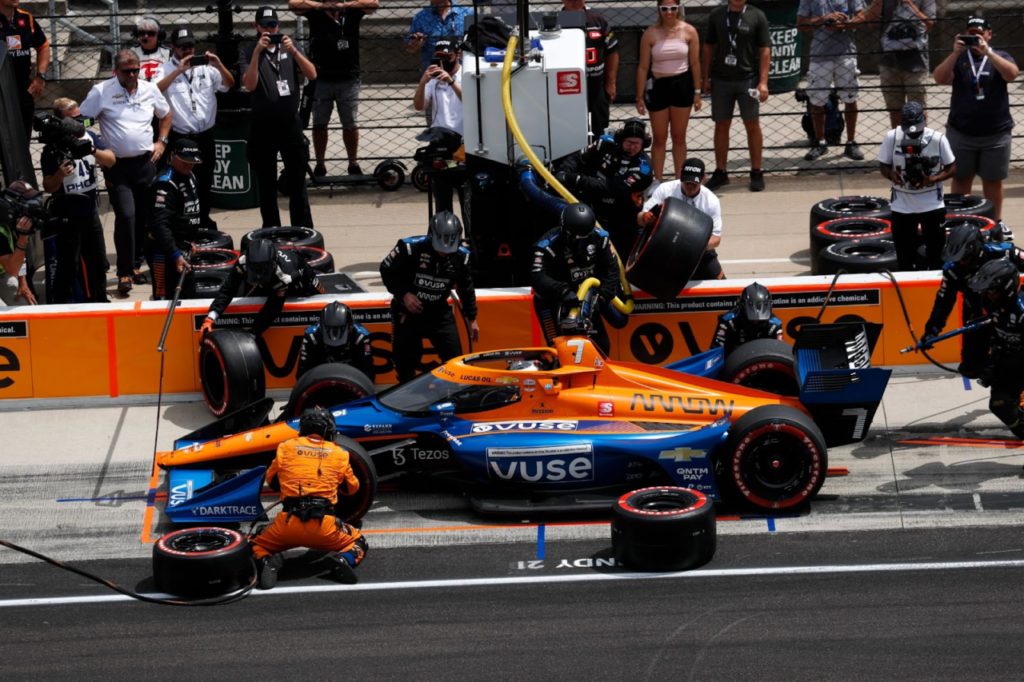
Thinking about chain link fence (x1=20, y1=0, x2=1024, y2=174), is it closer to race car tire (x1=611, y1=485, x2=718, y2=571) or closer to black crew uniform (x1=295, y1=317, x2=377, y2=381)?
black crew uniform (x1=295, y1=317, x2=377, y2=381)

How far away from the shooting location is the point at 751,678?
27.3 feet

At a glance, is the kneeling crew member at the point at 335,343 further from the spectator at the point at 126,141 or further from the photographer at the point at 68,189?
the spectator at the point at 126,141

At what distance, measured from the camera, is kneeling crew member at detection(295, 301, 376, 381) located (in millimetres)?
11945

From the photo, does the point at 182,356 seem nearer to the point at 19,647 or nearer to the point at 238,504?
the point at 238,504

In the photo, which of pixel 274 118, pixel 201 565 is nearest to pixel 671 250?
pixel 201 565

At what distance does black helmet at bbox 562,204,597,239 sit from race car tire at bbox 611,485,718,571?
2845 millimetres

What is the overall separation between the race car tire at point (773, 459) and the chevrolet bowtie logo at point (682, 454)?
0.45ft

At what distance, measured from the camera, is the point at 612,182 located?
1338 centimetres

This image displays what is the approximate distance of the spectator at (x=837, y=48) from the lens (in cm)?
1755

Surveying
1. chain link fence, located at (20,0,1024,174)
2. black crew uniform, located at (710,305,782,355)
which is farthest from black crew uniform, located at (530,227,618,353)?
chain link fence, located at (20,0,1024,174)

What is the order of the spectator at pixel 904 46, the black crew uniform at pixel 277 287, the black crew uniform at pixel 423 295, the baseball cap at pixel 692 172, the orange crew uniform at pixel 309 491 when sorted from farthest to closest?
the spectator at pixel 904 46 → the baseball cap at pixel 692 172 → the black crew uniform at pixel 277 287 → the black crew uniform at pixel 423 295 → the orange crew uniform at pixel 309 491

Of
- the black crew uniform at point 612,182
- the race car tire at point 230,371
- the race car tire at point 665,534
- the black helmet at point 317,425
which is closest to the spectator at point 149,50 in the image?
the race car tire at point 230,371

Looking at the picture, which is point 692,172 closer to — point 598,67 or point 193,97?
point 598,67

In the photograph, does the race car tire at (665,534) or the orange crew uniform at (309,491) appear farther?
the orange crew uniform at (309,491)
